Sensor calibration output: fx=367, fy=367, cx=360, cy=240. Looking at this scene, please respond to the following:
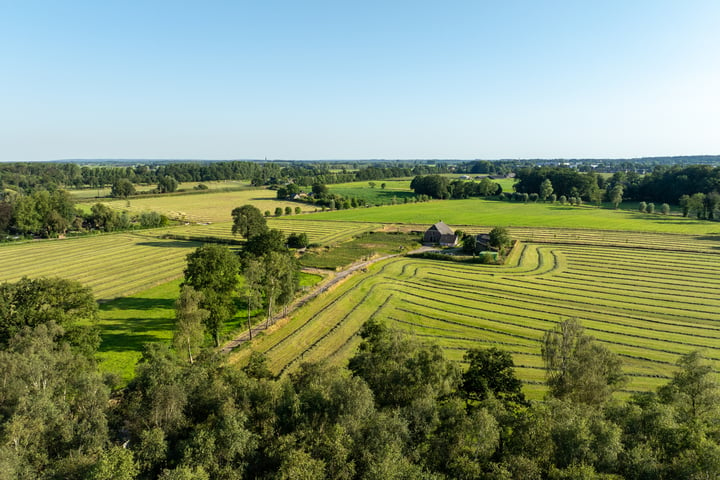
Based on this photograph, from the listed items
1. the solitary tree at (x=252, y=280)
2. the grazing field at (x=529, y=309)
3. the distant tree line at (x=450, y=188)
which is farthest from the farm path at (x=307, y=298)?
the distant tree line at (x=450, y=188)

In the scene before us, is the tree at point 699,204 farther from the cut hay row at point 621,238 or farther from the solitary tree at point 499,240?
the solitary tree at point 499,240

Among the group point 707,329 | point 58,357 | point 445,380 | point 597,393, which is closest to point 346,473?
point 445,380

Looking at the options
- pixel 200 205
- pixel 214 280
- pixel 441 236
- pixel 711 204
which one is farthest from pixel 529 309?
pixel 200 205

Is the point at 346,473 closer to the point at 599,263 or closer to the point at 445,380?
the point at 445,380

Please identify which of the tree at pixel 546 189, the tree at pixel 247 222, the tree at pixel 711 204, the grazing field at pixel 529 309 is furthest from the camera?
the tree at pixel 546 189

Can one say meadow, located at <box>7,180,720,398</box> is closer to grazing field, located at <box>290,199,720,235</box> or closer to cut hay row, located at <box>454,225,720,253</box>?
cut hay row, located at <box>454,225,720,253</box>

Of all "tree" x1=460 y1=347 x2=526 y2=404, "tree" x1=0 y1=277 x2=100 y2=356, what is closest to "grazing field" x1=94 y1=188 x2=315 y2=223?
"tree" x1=0 y1=277 x2=100 y2=356
